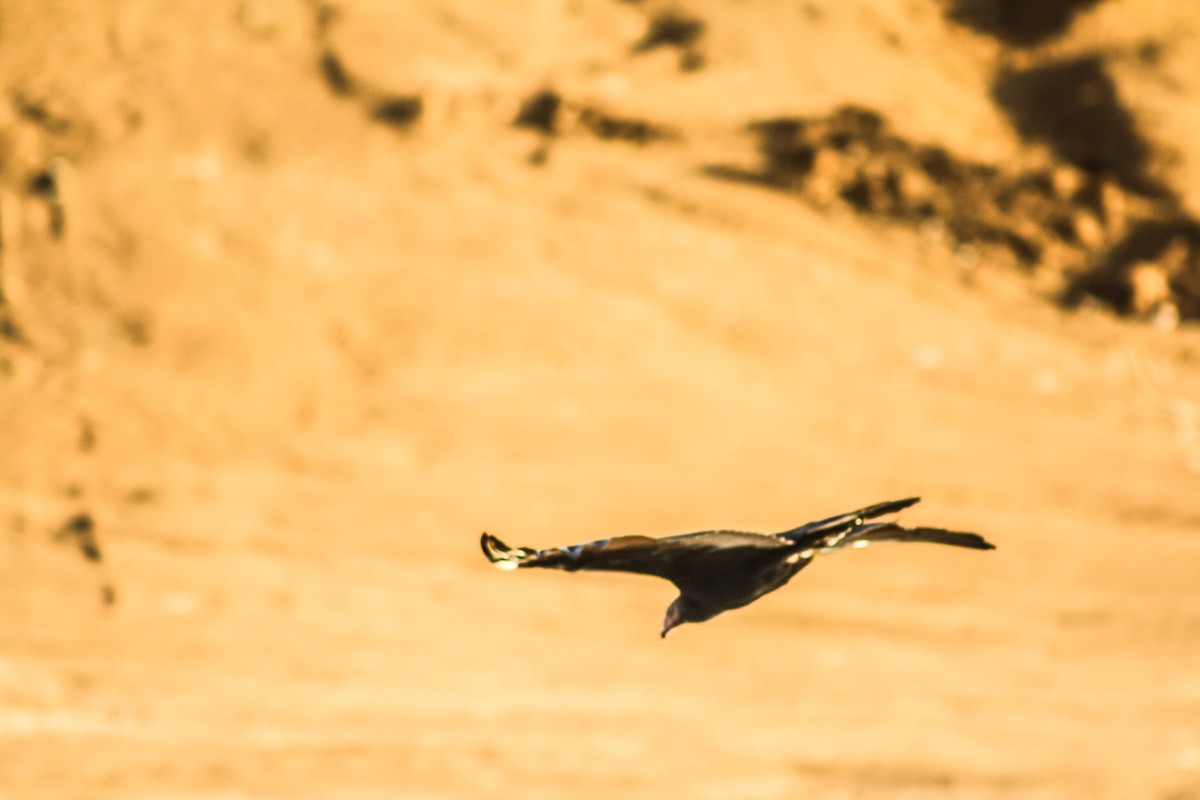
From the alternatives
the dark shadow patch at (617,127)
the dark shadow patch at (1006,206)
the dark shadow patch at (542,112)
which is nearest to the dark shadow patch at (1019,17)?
the dark shadow patch at (1006,206)

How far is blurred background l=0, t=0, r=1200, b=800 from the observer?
1758mm

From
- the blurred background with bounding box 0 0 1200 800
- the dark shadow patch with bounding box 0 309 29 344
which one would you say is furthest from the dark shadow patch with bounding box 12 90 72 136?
the dark shadow patch with bounding box 0 309 29 344

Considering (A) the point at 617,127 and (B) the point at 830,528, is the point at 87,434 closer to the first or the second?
(A) the point at 617,127

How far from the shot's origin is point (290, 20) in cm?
227

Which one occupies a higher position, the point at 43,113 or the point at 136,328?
the point at 43,113

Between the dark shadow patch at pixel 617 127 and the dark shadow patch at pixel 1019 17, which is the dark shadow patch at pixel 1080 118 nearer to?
the dark shadow patch at pixel 1019 17

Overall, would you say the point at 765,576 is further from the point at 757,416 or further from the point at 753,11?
the point at 753,11

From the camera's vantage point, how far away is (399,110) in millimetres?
2254

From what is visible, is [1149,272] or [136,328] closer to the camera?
[136,328]

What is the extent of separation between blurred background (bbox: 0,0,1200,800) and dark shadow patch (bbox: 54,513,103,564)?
0.01 meters

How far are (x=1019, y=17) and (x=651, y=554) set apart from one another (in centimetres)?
241

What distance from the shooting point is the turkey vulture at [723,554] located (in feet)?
1.47

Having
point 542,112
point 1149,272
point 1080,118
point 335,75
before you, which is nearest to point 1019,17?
point 1080,118

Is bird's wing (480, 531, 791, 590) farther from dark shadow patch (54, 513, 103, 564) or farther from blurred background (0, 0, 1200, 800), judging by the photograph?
dark shadow patch (54, 513, 103, 564)
